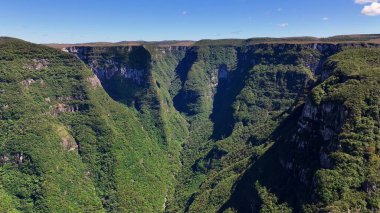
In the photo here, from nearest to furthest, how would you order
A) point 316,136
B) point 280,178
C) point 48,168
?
point 316,136 → point 280,178 → point 48,168

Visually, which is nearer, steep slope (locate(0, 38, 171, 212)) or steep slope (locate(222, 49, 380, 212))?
steep slope (locate(222, 49, 380, 212))

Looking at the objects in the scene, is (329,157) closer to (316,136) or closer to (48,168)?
(316,136)

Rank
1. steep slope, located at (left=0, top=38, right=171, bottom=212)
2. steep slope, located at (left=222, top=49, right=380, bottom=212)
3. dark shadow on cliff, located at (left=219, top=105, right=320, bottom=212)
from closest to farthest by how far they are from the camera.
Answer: steep slope, located at (left=222, top=49, right=380, bottom=212) → dark shadow on cliff, located at (left=219, top=105, right=320, bottom=212) → steep slope, located at (left=0, top=38, right=171, bottom=212)

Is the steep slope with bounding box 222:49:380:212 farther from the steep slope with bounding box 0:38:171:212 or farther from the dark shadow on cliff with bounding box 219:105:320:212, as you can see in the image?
the steep slope with bounding box 0:38:171:212

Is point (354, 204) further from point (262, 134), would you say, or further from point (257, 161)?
point (262, 134)

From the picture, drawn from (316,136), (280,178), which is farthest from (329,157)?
(280,178)

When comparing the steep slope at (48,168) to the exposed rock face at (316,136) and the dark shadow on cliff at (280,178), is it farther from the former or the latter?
the exposed rock face at (316,136)

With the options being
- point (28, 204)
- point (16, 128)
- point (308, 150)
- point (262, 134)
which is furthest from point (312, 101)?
point (16, 128)

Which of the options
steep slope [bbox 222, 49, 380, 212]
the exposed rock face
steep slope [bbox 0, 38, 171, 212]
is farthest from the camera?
steep slope [bbox 0, 38, 171, 212]

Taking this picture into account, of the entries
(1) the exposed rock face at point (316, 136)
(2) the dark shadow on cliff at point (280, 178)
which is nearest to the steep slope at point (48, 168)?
(2) the dark shadow on cliff at point (280, 178)

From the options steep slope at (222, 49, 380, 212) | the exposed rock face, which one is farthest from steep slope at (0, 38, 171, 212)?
the exposed rock face

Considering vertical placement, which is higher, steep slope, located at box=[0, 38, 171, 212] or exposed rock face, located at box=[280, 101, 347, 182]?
exposed rock face, located at box=[280, 101, 347, 182]
